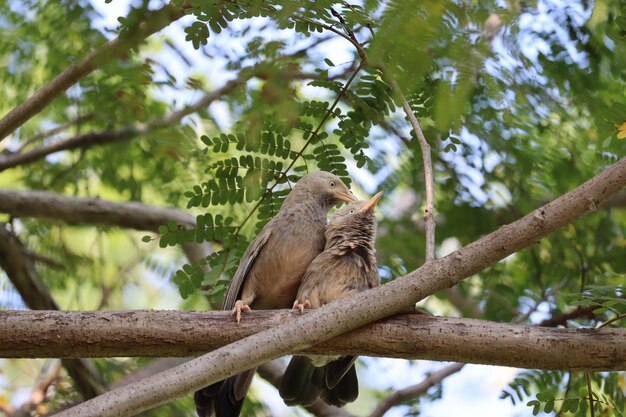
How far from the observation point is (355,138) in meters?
5.51

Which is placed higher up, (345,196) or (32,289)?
(345,196)

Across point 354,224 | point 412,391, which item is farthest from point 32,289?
point 412,391

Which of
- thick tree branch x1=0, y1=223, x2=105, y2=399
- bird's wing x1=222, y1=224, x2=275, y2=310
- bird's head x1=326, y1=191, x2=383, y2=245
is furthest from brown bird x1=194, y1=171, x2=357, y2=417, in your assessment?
thick tree branch x1=0, y1=223, x2=105, y2=399

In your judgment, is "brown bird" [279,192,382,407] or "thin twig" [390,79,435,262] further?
"brown bird" [279,192,382,407]

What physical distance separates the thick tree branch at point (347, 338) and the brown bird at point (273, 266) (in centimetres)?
97

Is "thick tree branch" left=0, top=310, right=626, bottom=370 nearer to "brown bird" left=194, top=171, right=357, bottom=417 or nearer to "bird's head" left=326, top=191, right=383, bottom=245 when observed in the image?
"brown bird" left=194, top=171, right=357, bottom=417

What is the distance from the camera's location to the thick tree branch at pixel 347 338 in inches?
166

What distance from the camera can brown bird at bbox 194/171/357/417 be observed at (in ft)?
17.7

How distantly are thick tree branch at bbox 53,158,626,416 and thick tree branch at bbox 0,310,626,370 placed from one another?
120 millimetres

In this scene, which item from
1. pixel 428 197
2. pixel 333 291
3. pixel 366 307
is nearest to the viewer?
pixel 366 307

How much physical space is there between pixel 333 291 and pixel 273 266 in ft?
1.48

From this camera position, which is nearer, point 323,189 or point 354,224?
point 354,224

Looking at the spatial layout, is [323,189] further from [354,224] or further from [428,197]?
[428,197]

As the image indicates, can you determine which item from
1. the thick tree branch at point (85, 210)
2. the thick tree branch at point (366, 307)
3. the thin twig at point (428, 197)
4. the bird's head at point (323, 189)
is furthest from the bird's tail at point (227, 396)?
the thick tree branch at point (85, 210)
